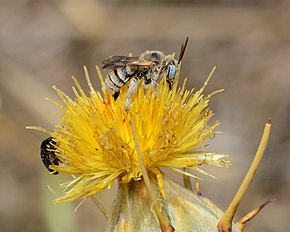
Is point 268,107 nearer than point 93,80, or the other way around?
point 268,107

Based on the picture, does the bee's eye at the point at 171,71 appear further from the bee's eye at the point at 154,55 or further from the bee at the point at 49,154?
the bee at the point at 49,154

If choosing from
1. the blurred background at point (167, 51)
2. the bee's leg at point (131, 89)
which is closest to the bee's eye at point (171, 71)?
the bee's leg at point (131, 89)

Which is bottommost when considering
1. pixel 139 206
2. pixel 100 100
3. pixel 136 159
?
pixel 139 206

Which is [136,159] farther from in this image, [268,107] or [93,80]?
[93,80]

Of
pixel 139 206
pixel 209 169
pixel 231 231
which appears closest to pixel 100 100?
pixel 139 206

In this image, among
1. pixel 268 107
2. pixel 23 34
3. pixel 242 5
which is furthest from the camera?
pixel 23 34

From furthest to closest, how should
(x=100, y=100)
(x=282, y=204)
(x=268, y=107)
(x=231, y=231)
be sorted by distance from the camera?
(x=268, y=107)
(x=282, y=204)
(x=100, y=100)
(x=231, y=231)

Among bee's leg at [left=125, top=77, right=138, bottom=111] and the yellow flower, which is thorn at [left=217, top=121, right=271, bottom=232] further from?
bee's leg at [left=125, top=77, right=138, bottom=111]
